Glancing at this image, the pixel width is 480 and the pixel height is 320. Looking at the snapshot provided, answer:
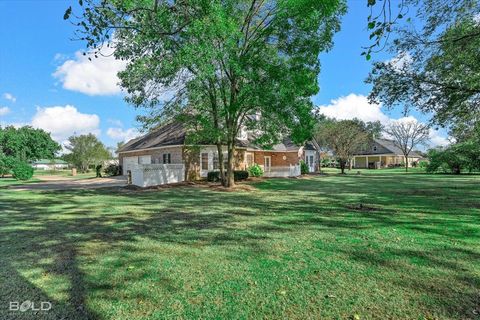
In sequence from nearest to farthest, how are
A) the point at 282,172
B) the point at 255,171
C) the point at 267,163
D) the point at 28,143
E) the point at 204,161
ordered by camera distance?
the point at 204,161
the point at 255,171
the point at 282,172
the point at 267,163
the point at 28,143

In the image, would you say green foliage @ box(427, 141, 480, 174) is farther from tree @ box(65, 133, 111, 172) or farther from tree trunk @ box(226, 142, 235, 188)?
tree @ box(65, 133, 111, 172)

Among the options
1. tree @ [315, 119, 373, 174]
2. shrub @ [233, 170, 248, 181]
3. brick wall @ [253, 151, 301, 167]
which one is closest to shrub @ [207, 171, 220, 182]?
shrub @ [233, 170, 248, 181]

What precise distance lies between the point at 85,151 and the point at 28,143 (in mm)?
13341

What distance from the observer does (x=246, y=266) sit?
14.9 ft

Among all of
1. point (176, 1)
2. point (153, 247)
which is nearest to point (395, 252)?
point (153, 247)

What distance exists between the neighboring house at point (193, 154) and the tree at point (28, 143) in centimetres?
3004

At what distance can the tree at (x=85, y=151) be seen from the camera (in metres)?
50.5

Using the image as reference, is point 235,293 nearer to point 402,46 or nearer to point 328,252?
point 328,252

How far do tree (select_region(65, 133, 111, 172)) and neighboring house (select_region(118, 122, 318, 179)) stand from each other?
20.5 m

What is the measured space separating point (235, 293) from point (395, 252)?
10.3 ft

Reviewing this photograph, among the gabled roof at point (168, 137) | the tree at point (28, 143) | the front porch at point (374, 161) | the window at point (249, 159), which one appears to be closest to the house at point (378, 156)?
the front porch at point (374, 161)

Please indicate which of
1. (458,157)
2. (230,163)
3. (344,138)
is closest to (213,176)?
(230,163)

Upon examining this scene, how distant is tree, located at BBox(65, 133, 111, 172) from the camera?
50.5m

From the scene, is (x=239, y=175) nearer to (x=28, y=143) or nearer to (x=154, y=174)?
(x=154, y=174)
